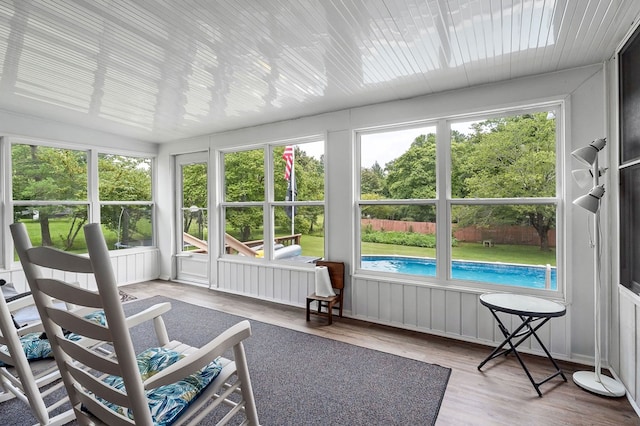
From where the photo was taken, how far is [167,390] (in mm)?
1304

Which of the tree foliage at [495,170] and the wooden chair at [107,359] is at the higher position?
the tree foliage at [495,170]

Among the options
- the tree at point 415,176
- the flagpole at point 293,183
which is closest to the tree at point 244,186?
the flagpole at point 293,183

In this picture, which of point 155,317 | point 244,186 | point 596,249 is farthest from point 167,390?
point 244,186

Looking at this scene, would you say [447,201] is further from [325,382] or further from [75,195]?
[75,195]

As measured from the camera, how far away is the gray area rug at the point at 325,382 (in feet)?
6.35

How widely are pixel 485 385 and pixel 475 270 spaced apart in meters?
1.17

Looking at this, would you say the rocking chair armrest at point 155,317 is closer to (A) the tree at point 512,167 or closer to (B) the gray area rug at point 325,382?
(B) the gray area rug at point 325,382

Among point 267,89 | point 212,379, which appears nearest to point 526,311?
point 212,379

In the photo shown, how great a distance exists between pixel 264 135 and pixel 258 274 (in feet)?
6.70

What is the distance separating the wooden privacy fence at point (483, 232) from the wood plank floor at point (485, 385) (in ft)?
3.41

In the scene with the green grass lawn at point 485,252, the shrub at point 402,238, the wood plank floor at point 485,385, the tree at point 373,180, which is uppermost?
the tree at point 373,180

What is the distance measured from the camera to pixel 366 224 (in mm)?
3723

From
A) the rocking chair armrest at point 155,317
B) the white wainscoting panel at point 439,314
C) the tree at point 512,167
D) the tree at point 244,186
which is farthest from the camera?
the tree at point 244,186

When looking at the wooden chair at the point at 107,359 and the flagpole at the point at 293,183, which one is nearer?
the wooden chair at the point at 107,359
